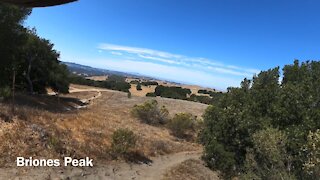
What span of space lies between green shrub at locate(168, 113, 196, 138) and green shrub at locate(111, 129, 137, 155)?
13466mm

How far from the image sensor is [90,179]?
2027cm

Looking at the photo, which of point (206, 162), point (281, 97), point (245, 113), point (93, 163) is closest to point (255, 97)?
point (245, 113)

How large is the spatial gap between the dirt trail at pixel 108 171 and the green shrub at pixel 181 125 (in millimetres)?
9241

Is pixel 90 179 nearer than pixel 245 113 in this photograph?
Yes

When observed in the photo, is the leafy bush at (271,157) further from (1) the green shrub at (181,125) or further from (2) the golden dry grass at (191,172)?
(1) the green shrub at (181,125)

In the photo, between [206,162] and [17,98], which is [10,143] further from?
[17,98]

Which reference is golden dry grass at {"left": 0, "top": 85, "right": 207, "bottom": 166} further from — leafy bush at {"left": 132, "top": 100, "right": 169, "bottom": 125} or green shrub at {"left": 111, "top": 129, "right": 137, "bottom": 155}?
leafy bush at {"left": 132, "top": 100, "right": 169, "bottom": 125}

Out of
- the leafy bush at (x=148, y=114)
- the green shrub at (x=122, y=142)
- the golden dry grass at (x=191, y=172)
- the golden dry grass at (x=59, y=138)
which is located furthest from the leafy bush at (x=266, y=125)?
the leafy bush at (x=148, y=114)

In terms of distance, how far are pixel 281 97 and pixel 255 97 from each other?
3.39m

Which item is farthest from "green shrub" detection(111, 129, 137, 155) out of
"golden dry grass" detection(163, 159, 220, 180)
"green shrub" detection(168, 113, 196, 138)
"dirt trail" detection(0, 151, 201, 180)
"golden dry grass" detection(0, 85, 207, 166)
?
"green shrub" detection(168, 113, 196, 138)

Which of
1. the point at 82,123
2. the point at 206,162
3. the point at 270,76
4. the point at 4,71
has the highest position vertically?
the point at 270,76

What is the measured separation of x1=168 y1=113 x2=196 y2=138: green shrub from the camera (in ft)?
131

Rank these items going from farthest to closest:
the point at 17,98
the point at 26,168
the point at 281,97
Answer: the point at 17,98, the point at 281,97, the point at 26,168

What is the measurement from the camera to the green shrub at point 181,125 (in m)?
39.9
